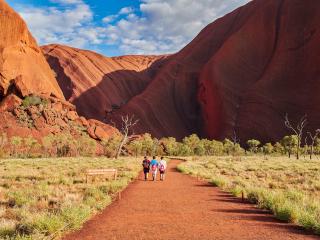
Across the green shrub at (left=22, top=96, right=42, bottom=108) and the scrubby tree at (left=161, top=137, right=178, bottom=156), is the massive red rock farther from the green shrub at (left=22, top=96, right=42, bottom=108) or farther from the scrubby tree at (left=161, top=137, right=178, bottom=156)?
the green shrub at (left=22, top=96, right=42, bottom=108)

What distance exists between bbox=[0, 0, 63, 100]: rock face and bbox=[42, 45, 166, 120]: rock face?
2129cm

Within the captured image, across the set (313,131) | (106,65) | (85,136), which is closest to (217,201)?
(85,136)

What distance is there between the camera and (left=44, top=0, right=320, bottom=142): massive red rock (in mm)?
103188

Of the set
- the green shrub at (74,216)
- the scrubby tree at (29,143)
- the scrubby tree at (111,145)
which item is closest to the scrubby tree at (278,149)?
the scrubby tree at (111,145)

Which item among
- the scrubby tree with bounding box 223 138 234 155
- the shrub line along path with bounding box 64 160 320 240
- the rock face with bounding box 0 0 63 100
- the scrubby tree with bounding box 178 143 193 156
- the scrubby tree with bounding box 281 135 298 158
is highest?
the rock face with bounding box 0 0 63 100

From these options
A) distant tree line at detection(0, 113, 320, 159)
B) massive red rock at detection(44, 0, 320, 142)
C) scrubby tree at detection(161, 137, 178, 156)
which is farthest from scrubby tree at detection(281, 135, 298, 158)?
scrubby tree at detection(161, 137, 178, 156)

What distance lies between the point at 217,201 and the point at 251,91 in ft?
321

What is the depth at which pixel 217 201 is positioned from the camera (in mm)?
14227

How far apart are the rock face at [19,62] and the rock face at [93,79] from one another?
2129cm

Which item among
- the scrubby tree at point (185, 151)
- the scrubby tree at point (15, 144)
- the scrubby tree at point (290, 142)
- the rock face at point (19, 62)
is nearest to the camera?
the scrubby tree at point (15, 144)

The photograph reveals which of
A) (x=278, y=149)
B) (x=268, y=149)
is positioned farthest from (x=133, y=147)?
(x=278, y=149)

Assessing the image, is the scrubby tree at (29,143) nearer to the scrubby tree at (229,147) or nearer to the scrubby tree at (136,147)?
the scrubby tree at (136,147)

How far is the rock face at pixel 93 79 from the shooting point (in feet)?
387

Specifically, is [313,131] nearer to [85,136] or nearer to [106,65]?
[85,136]
